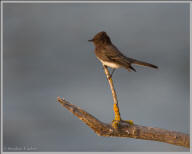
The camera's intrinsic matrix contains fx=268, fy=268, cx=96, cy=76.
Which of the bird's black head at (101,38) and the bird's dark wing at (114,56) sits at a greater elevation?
the bird's black head at (101,38)

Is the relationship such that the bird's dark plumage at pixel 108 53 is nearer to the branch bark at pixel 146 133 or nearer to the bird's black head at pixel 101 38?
the bird's black head at pixel 101 38

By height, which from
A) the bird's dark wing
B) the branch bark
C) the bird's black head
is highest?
the bird's black head

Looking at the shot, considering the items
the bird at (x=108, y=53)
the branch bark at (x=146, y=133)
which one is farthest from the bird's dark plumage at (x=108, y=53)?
the branch bark at (x=146, y=133)

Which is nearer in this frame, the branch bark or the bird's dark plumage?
the branch bark

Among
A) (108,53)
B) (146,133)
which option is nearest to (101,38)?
(108,53)

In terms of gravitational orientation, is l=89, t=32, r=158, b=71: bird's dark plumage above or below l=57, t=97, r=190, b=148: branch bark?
above

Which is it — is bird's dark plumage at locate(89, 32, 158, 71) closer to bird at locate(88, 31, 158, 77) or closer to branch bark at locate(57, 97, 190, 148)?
bird at locate(88, 31, 158, 77)

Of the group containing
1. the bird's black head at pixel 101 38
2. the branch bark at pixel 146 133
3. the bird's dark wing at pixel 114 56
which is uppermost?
the bird's black head at pixel 101 38

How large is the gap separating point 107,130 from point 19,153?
1.39 m

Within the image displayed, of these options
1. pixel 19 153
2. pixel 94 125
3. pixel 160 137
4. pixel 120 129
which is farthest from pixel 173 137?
pixel 19 153

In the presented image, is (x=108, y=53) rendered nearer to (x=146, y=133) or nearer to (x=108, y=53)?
(x=108, y=53)

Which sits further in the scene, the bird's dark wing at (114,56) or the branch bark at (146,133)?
the bird's dark wing at (114,56)

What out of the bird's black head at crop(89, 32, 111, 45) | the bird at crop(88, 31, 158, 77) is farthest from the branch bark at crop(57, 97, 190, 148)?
the bird's black head at crop(89, 32, 111, 45)

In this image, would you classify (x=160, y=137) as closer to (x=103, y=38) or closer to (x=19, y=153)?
(x=103, y=38)
